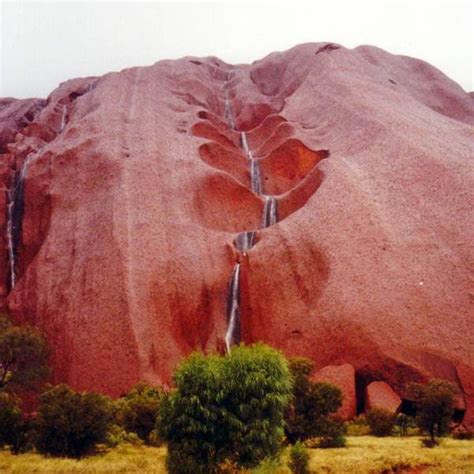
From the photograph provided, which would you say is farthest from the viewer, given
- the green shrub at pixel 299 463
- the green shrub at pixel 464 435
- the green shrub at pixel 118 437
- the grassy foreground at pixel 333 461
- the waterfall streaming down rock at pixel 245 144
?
the waterfall streaming down rock at pixel 245 144

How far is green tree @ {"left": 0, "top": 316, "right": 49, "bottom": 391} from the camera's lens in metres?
25.8

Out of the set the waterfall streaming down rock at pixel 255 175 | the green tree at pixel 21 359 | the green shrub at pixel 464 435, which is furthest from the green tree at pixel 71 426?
the waterfall streaming down rock at pixel 255 175

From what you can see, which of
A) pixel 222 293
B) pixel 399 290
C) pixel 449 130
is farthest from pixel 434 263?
pixel 449 130

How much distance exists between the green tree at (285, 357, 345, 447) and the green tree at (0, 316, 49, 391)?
10191mm

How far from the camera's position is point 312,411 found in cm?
2169

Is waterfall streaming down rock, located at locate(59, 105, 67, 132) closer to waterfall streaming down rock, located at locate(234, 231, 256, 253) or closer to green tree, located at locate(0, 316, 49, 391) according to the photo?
waterfall streaming down rock, located at locate(234, 231, 256, 253)

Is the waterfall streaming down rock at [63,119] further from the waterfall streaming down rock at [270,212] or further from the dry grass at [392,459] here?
the dry grass at [392,459]

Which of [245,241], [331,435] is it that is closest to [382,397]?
[331,435]

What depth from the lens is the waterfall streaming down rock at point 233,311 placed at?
3159cm

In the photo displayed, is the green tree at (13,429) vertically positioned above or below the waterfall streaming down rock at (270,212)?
below

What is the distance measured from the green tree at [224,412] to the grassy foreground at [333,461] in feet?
2.61

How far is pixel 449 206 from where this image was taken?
32.8 metres

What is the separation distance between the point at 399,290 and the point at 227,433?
14340 millimetres

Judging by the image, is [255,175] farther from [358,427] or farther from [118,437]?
[118,437]
